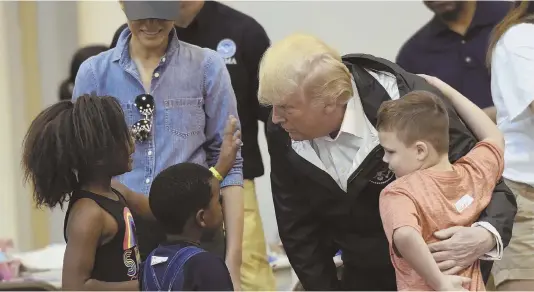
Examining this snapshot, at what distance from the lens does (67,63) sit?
177 inches

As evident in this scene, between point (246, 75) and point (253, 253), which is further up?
point (246, 75)

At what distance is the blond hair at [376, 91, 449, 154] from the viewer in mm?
1926

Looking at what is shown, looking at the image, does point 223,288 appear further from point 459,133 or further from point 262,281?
point 262,281

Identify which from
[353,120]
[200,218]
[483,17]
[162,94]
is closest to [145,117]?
[162,94]

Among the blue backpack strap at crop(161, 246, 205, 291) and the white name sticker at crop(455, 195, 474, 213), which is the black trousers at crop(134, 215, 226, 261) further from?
the white name sticker at crop(455, 195, 474, 213)

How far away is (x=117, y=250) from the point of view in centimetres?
195

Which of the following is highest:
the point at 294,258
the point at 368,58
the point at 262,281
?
the point at 368,58

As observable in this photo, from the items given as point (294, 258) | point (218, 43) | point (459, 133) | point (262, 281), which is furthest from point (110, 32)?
point (459, 133)

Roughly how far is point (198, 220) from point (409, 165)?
468 millimetres

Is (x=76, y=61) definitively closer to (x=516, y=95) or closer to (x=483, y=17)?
(x=483, y=17)

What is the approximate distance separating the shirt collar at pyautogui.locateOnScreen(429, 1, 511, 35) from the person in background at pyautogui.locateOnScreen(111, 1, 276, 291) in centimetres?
90

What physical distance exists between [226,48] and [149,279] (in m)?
1.31

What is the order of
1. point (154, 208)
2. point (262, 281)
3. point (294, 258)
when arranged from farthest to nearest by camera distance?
point (262, 281)
point (294, 258)
point (154, 208)

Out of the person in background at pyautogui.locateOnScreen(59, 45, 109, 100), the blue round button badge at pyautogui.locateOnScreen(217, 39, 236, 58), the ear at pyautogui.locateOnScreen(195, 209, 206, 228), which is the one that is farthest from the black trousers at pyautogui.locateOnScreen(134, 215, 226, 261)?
the person in background at pyautogui.locateOnScreen(59, 45, 109, 100)
